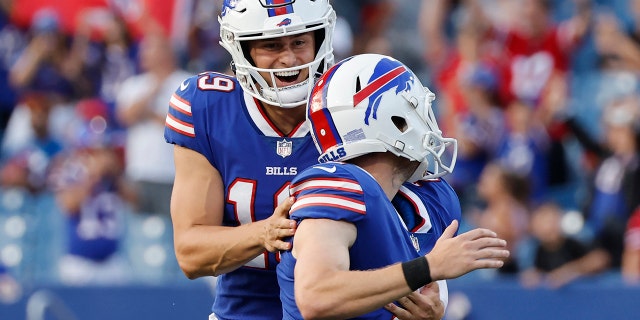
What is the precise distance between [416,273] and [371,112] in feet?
1.74

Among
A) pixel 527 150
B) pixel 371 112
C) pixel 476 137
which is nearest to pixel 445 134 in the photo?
pixel 476 137

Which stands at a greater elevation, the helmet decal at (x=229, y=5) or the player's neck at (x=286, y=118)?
Result: the helmet decal at (x=229, y=5)

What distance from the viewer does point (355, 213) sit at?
3076mm

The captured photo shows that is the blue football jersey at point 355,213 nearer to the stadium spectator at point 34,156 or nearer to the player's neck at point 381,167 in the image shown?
the player's neck at point 381,167

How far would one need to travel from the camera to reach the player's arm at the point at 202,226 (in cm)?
400

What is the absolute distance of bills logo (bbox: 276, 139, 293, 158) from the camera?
4.20m

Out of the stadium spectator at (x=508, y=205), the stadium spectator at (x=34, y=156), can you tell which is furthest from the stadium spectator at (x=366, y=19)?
the stadium spectator at (x=34, y=156)

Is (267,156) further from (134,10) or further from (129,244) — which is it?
(134,10)

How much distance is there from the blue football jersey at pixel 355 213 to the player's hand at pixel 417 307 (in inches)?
1.9

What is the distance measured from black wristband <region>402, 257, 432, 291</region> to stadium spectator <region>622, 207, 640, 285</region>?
4414mm

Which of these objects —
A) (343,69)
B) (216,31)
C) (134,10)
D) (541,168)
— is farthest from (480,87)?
(343,69)

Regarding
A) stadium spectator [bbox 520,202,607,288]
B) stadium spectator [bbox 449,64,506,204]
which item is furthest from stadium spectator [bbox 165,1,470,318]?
stadium spectator [bbox 449,64,506,204]

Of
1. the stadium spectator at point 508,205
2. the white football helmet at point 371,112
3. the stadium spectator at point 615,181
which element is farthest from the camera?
the stadium spectator at point 508,205

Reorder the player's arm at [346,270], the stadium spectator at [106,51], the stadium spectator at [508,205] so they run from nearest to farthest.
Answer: the player's arm at [346,270]
the stadium spectator at [508,205]
the stadium spectator at [106,51]
